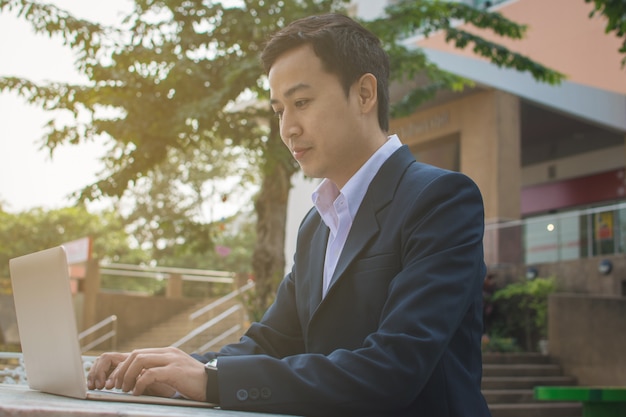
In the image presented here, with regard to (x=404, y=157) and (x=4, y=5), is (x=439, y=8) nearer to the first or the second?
(x=4, y=5)

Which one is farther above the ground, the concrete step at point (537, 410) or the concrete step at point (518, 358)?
the concrete step at point (518, 358)

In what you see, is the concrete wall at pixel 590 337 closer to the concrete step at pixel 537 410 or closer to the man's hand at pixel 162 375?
the concrete step at pixel 537 410

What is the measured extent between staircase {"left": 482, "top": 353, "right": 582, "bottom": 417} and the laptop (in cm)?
938

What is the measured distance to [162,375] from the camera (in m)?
1.52

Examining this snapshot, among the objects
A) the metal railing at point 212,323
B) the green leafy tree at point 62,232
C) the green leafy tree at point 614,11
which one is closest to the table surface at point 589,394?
the green leafy tree at point 614,11

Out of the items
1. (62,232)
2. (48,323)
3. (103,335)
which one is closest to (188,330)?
(103,335)

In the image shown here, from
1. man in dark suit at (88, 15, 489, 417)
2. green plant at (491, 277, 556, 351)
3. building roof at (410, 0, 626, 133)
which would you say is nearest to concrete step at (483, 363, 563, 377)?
green plant at (491, 277, 556, 351)

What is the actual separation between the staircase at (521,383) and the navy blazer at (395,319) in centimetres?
910

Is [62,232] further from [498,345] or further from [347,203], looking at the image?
[347,203]

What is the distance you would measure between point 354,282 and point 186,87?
1044 centimetres

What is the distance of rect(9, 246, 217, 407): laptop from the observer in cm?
146

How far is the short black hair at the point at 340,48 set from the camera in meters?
1.90

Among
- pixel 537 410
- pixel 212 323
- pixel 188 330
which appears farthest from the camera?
pixel 188 330

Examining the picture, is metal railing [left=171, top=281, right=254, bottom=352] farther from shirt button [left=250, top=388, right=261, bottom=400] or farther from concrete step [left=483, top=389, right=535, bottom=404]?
shirt button [left=250, top=388, right=261, bottom=400]
